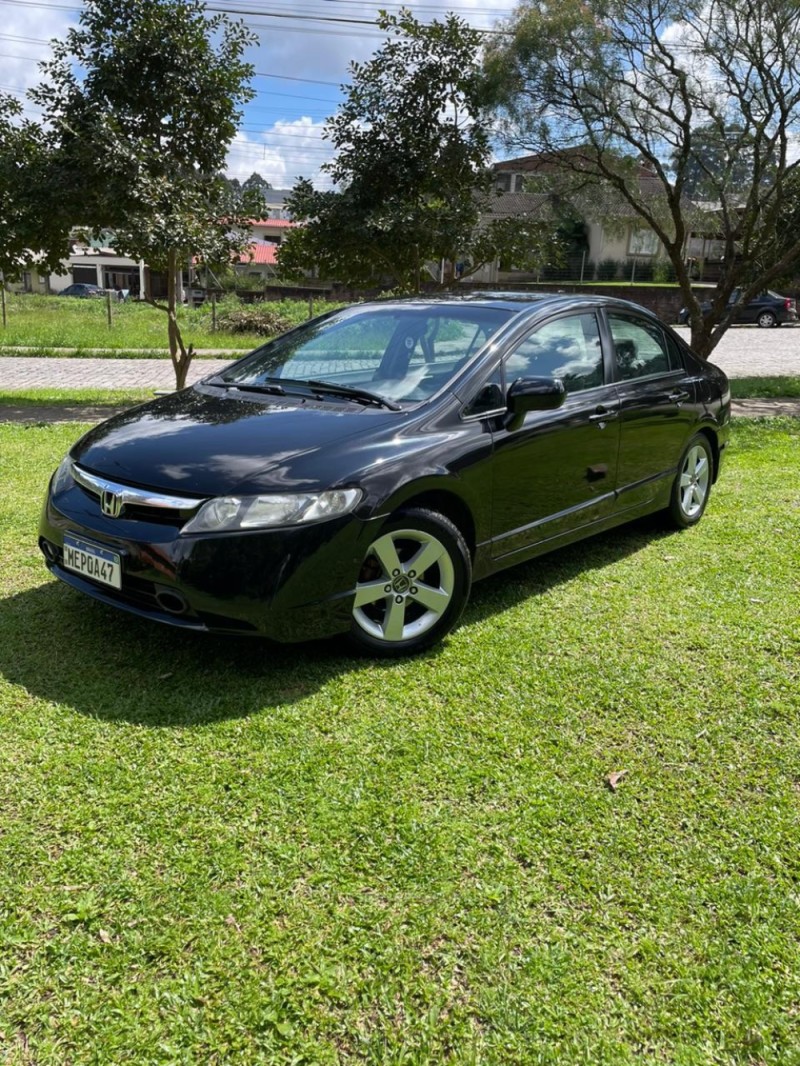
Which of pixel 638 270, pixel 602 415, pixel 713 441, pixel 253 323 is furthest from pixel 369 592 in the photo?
pixel 638 270

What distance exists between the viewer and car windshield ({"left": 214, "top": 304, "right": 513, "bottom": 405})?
4.16 metres

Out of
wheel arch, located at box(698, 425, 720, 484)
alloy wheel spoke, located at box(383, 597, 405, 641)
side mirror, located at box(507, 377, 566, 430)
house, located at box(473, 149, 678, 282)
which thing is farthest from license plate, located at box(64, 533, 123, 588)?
house, located at box(473, 149, 678, 282)

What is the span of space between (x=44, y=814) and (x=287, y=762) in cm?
77

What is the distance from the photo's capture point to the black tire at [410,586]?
3.58 m

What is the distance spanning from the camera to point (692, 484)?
5773 mm

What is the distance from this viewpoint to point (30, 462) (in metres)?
7.05

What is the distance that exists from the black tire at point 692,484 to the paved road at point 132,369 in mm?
10341

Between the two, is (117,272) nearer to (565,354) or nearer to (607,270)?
(607,270)

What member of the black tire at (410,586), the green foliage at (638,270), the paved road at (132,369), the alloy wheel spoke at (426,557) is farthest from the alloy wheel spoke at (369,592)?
the green foliage at (638,270)

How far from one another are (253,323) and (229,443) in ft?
70.1

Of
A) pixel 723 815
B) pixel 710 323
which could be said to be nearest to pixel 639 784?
pixel 723 815

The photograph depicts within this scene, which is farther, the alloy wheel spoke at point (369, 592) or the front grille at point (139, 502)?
the alloy wheel spoke at point (369, 592)

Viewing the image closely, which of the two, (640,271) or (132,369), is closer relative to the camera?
(132,369)

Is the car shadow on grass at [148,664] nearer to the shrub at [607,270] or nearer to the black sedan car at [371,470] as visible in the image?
the black sedan car at [371,470]
